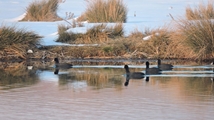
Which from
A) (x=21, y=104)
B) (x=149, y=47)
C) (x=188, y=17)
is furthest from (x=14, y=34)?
(x=21, y=104)

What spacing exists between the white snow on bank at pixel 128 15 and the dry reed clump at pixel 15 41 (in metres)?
0.66

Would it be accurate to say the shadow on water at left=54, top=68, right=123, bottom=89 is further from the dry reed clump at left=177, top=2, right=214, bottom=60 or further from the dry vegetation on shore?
the dry vegetation on shore

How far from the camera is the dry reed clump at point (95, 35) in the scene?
79.7ft

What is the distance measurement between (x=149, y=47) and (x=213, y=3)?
10.5 feet

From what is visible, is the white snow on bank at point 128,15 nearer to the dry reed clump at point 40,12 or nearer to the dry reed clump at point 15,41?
the dry reed clump at point 15,41

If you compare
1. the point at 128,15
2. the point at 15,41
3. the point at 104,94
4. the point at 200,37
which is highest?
the point at 128,15

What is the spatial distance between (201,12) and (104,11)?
710cm

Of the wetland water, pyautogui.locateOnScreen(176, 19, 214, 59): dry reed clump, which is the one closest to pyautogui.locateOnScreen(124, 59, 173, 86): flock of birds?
A: the wetland water

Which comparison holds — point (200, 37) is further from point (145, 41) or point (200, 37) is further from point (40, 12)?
point (40, 12)

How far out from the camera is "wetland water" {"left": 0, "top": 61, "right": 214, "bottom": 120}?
392 inches

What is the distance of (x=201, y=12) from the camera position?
2161 cm

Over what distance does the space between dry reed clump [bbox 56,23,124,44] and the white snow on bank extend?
32 centimetres

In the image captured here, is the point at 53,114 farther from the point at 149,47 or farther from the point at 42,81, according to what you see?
the point at 149,47

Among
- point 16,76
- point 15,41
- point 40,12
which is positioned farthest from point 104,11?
point 16,76
